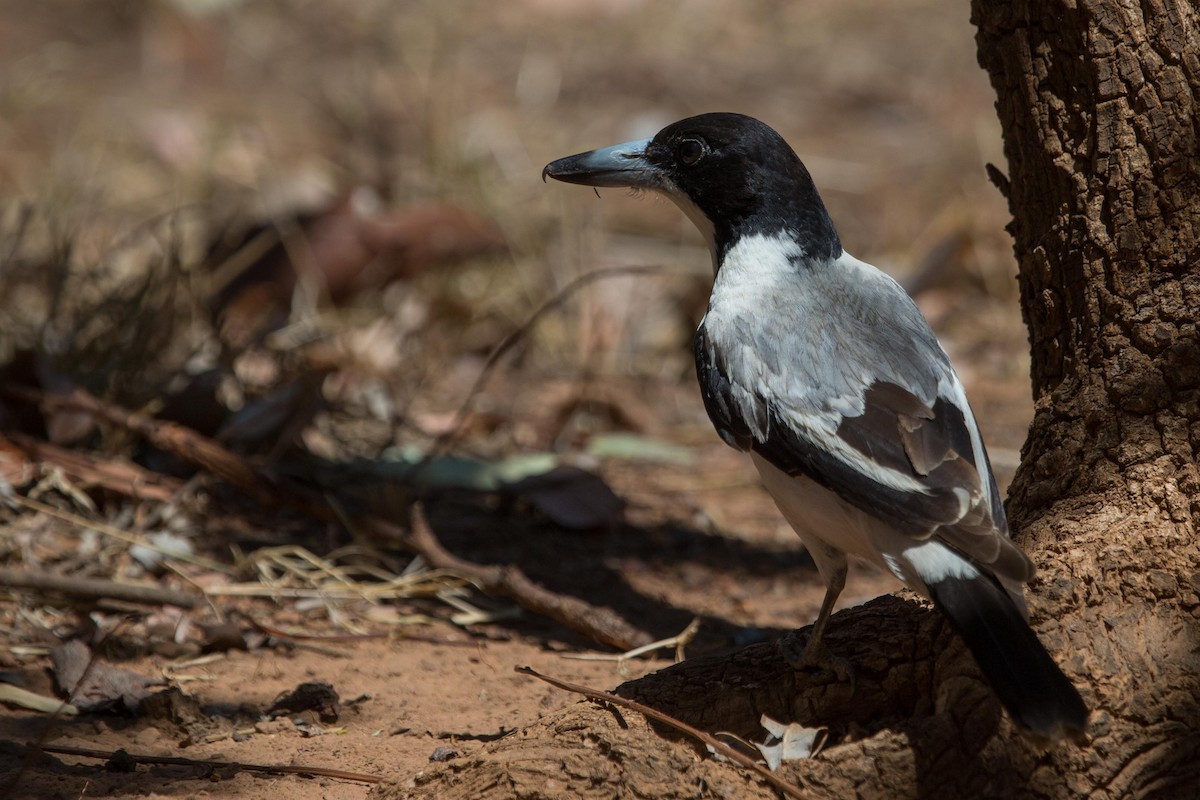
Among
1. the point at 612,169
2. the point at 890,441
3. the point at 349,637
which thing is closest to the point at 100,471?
the point at 349,637

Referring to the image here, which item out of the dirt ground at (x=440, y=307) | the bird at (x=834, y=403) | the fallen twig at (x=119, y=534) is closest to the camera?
the bird at (x=834, y=403)

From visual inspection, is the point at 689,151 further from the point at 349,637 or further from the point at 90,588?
the point at 90,588

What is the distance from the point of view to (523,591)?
3691 millimetres

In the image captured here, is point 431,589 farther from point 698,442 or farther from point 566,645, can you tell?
point 698,442

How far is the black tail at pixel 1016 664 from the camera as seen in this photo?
214 cm

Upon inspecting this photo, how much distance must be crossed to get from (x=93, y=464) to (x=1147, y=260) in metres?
3.13

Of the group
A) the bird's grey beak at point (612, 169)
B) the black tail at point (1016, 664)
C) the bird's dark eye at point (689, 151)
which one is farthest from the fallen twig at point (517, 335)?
the black tail at point (1016, 664)

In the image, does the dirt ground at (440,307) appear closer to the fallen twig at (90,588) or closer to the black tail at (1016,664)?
the fallen twig at (90,588)

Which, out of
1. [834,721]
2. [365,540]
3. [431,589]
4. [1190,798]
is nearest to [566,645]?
[431,589]

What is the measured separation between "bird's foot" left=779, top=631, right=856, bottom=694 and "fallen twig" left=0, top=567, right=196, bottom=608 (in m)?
1.74

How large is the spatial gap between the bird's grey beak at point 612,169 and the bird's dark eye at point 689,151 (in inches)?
3.9

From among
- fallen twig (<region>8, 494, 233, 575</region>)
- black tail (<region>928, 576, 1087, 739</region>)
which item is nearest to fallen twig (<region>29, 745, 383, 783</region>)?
fallen twig (<region>8, 494, 233, 575</region>)

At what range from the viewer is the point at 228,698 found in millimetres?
3176

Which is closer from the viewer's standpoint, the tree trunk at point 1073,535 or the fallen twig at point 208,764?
the tree trunk at point 1073,535
